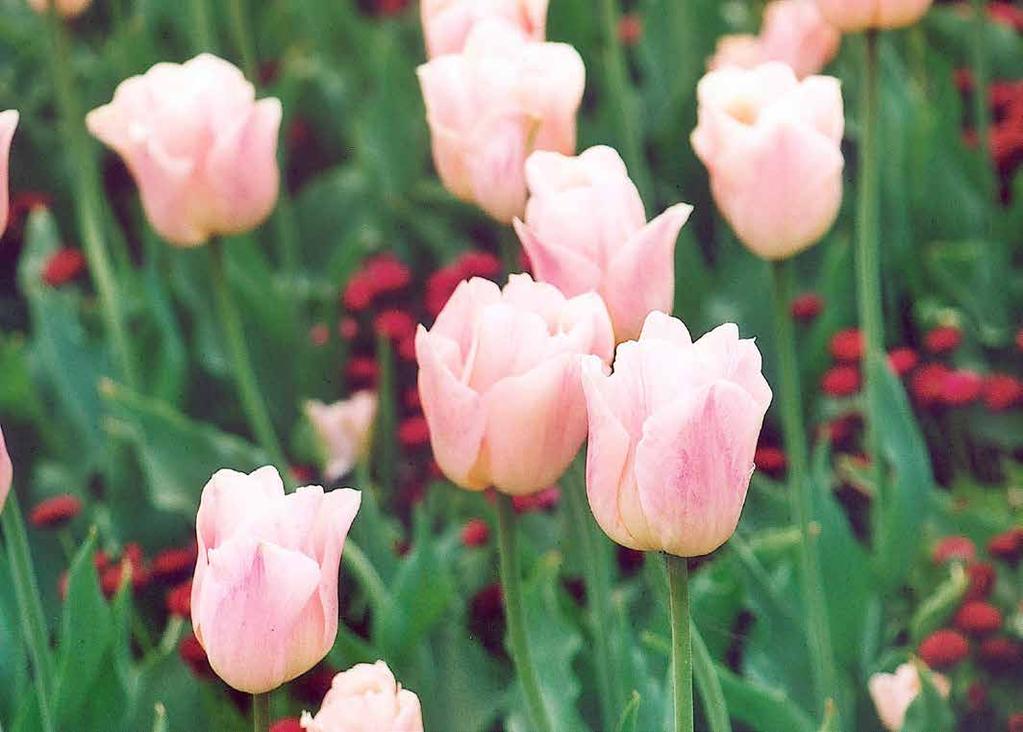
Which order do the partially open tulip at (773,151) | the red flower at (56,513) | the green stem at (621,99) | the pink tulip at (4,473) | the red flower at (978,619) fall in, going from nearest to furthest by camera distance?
the pink tulip at (4,473) < the partially open tulip at (773,151) < the red flower at (978,619) < the red flower at (56,513) < the green stem at (621,99)

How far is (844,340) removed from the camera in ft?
4.80

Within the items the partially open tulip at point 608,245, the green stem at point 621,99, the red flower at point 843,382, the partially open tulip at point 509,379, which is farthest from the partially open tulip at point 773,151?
the green stem at point 621,99

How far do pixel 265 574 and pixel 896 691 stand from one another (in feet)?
1.79

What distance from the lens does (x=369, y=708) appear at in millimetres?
702

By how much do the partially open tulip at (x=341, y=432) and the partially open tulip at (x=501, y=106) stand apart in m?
0.43

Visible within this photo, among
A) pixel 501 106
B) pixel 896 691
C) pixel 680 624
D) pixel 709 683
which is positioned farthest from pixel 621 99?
pixel 680 624

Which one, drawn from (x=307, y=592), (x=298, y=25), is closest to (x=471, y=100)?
(x=307, y=592)

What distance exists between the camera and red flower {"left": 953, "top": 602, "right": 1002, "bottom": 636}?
46.9 inches

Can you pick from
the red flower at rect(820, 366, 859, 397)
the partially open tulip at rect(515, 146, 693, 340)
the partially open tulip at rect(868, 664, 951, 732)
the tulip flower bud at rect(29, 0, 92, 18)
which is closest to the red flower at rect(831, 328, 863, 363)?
the red flower at rect(820, 366, 859, 397)

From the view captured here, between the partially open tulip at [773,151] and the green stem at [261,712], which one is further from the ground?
the partially open tulip at [773,151]

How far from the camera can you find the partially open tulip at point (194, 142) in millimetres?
1111

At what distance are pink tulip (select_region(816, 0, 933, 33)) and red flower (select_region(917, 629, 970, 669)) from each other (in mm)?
443

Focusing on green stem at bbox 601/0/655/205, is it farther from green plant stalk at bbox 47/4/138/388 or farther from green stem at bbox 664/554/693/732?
green stem at bbox 664/554/693/732

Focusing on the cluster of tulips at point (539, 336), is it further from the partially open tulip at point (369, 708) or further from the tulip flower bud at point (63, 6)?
the tulip flower bud at point (63, 6)
